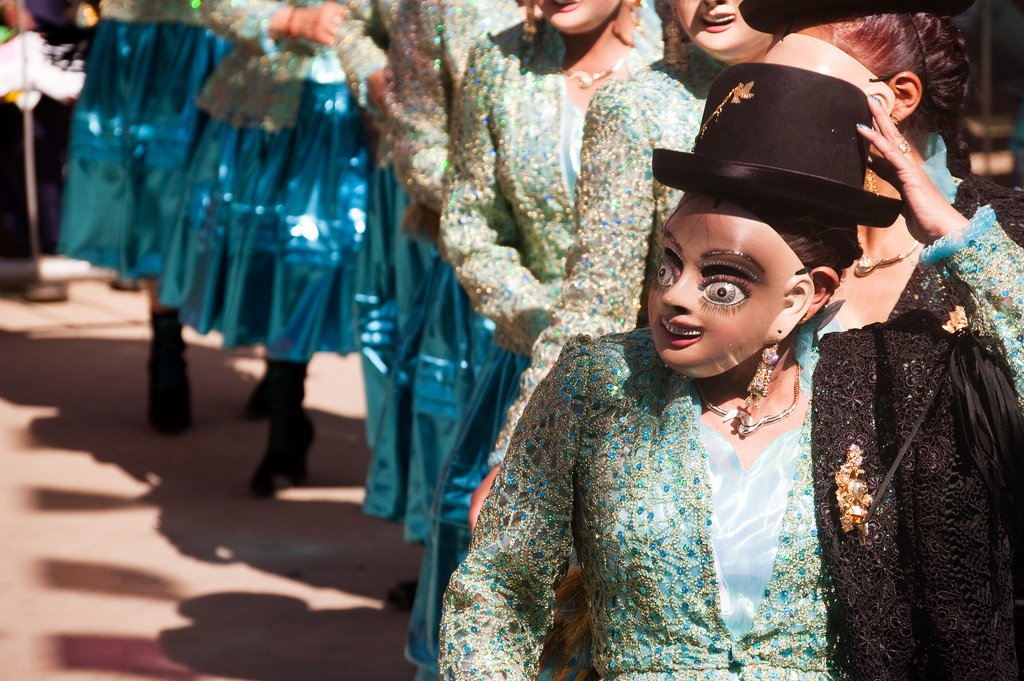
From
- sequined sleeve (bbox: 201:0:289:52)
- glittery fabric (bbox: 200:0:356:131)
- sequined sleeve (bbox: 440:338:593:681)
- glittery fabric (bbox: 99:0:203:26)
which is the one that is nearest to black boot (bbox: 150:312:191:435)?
glittery fabric (bbox: 200:0:356:131)

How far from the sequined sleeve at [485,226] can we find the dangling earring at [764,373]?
40.1 inches

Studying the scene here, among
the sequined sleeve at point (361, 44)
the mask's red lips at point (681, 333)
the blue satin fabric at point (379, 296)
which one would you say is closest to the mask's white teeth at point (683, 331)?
the mask's red lips at point (681, 333)

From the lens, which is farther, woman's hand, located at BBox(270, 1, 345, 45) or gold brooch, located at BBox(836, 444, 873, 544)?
woman's hand, located at BBox(270, 1, 345, 45)

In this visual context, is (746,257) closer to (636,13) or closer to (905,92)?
(905,92)

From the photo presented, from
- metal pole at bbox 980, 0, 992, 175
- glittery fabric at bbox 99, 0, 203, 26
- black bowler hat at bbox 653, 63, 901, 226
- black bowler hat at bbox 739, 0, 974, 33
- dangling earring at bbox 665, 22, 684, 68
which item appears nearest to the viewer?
black bowler hat at bbox 653, 63, 901, 226

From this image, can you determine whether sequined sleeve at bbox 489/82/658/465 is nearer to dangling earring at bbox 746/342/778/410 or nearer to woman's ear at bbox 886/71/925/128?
woman's ear at bbox 886/71/925/128

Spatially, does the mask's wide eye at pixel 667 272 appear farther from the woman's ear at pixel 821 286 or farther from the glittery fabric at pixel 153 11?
the glittery fabric at pixel 153 11

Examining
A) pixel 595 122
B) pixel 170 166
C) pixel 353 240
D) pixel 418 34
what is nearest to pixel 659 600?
pixel 595 122

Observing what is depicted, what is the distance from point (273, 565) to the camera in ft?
15.6

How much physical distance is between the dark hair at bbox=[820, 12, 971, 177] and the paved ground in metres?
2.29

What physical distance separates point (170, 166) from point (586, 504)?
4404 millimetres

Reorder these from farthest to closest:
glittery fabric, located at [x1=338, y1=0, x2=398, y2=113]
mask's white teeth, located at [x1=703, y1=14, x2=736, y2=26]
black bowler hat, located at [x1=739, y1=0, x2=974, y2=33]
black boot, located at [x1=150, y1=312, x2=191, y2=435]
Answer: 1. black boot, located at [x1=150, y1=312, x2=191, y2=435]
2. glittery fabric, located at [x1=338, y1=0, x2=398, y2=113]
3. mask's white teeth, located at [x1=703, y1=14, x2=736, y2=26]
4. black bowler hat, located at [x1=739, y1=0, x2=974, y2=33]

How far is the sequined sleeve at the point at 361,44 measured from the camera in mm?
4406

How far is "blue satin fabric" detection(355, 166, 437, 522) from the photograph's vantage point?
4.09m
